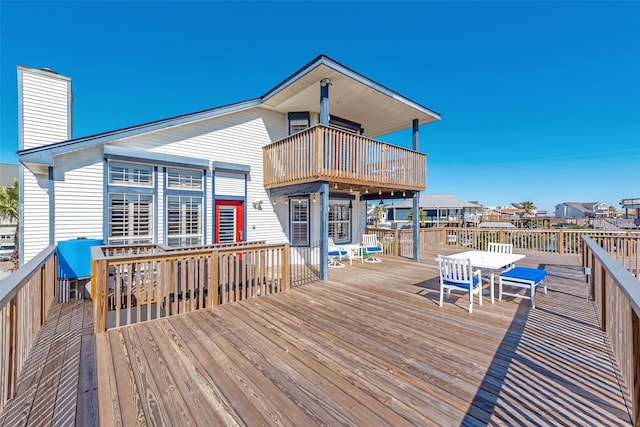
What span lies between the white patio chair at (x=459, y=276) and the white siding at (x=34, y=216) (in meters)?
8.31

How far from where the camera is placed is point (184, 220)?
7617 millimetres

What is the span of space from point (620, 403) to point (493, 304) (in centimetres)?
284

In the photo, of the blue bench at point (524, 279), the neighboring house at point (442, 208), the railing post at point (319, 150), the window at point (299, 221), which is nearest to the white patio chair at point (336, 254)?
the window at point (299, 221)

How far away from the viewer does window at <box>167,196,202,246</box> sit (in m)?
7.37

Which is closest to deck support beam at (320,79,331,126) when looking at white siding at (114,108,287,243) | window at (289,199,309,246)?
white siding at (114,108,287,243)

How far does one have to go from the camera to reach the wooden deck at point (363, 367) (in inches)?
83.8

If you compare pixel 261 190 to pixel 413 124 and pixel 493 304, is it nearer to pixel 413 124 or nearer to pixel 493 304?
pixel 413 124

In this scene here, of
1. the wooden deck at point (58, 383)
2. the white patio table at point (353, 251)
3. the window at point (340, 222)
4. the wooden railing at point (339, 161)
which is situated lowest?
the wooden deck at point (58, 383)

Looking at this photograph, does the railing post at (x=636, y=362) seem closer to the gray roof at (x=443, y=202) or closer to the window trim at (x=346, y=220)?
the window trim at (x=346, y=220)

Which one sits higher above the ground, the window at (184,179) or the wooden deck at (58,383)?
the window at (184,179)

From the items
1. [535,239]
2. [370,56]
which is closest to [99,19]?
[370,56]

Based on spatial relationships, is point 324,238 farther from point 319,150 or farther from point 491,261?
point 491,261

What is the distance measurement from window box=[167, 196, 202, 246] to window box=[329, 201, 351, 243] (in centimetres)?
482

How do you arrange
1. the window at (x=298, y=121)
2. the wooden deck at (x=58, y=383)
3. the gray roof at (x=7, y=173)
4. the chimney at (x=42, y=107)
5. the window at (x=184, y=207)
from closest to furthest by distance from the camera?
the wooden deck at (x=58, y=383) < the chimney at (x=42, y=107) < the window at (x=184, y=207) < the window at (x=298, y=121) < the gray roof at (x=7, y=173)
